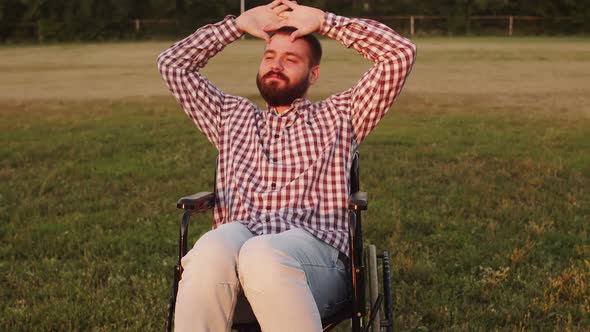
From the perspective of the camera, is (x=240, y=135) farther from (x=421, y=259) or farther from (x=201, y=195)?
(x=421, y=259)

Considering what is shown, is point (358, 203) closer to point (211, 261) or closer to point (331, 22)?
point (211, 261)

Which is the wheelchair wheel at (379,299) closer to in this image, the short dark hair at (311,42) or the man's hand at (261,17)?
the short dark hair at (311,42)

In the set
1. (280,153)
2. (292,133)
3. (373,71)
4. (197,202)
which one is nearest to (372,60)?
(373,71)

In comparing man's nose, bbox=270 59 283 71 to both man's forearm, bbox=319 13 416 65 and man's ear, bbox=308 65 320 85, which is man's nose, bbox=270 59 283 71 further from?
man's forearm, bbox=319 13 416 65

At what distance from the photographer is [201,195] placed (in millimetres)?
3508

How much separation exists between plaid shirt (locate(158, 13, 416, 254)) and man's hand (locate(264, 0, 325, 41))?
8cm

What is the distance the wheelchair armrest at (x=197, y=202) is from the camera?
3.35 m

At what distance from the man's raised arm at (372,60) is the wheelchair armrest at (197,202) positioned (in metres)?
0.69

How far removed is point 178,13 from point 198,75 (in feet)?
158

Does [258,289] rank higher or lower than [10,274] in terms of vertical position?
higher

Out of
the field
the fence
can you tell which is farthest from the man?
the fence

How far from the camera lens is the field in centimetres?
460

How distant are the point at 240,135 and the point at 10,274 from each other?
7.39ft

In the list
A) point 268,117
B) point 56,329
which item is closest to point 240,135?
point 268,117
